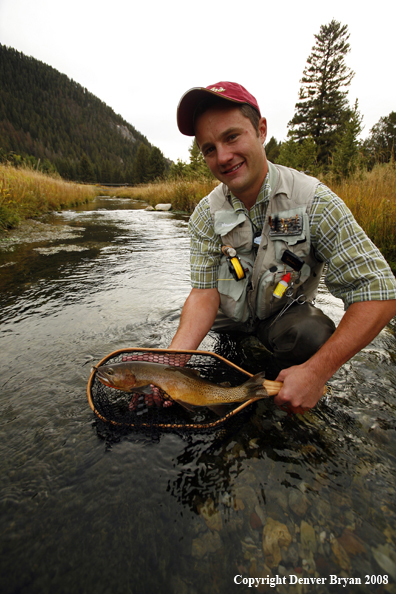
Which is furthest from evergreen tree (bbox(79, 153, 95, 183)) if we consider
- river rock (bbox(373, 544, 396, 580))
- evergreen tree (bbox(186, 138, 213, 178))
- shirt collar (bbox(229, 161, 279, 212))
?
river rock (bbox(373, 544, 396, 580))

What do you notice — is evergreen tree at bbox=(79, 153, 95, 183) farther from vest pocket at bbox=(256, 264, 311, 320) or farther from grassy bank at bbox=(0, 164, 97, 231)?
vest pocket at bbox=(256, 264, 311, 320)

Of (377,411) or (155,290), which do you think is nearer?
(377,411)

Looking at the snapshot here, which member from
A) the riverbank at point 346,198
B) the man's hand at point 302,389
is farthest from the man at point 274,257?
the riverbank at point 346,198

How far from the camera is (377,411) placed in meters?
2.18

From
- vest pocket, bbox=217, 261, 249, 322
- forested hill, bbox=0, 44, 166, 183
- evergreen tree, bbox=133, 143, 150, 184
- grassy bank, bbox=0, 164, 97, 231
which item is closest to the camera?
vest pocket, bbox=217, 261, 249, 322

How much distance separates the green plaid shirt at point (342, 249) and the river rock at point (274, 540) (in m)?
1.40

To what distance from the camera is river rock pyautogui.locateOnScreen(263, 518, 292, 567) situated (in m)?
1.35

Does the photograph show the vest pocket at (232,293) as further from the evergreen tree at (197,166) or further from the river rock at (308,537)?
the evergreen tree at (197,166)

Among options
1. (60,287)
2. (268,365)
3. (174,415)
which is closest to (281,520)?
(174,415)

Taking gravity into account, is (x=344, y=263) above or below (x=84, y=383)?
above

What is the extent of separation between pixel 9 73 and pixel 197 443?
247 m

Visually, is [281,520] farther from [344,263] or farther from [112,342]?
[112,342]

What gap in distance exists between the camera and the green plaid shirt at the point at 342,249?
6.27 ft

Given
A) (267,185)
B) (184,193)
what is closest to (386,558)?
(267,185)
